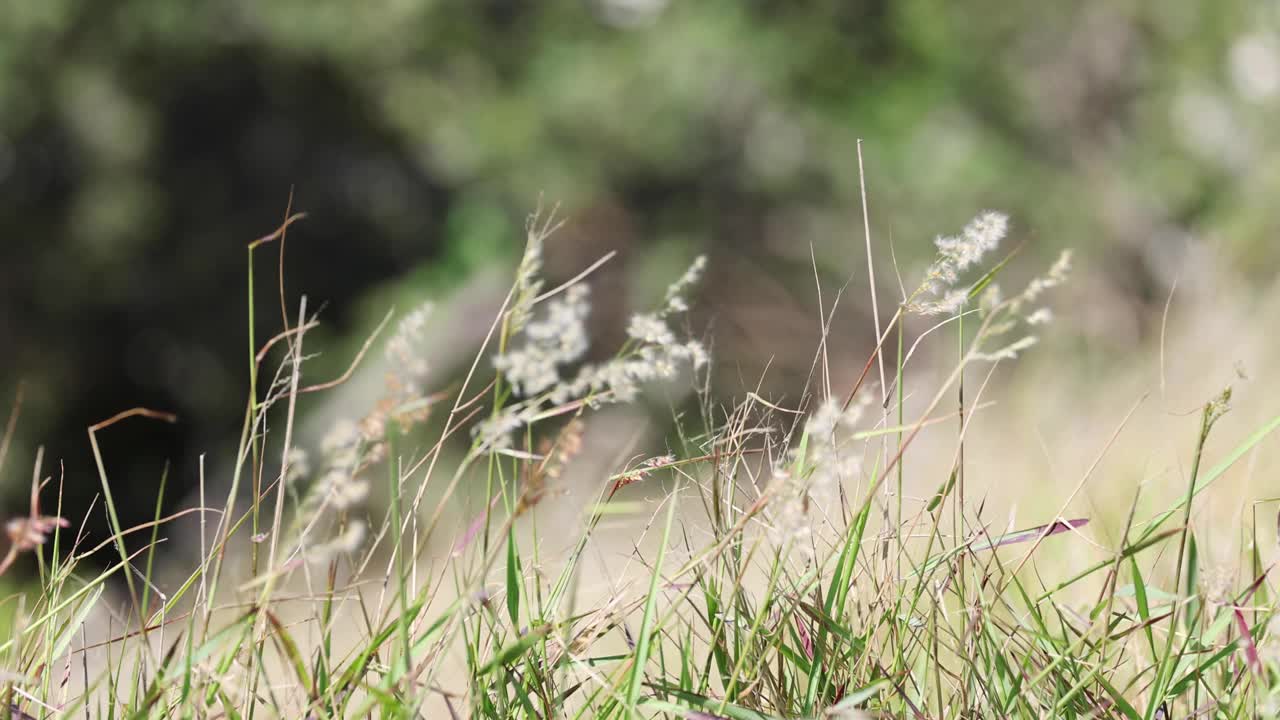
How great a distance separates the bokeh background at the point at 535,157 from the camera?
9797 millimetres

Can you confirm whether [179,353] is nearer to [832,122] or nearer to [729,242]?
[729,242]

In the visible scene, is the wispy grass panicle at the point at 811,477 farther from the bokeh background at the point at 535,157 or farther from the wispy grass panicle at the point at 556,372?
the bokeh background at the point at 535,157

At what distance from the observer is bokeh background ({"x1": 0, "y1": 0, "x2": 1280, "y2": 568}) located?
9797 millimetres

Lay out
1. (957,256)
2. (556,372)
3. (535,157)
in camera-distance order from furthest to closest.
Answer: (535,157), (957,256), (556,372)

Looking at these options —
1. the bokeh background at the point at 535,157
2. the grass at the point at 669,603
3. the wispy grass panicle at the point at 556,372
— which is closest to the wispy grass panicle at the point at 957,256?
the grass at the point at 669,603

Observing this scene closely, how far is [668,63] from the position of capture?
10336mm

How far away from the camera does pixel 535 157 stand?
35.9ft

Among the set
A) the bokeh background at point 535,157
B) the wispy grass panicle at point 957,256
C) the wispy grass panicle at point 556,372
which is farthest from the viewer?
the bokeh background at point 535,157

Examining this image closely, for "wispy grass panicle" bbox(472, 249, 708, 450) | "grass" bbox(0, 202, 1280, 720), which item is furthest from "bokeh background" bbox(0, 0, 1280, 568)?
"wispy grass panicle" bbox(472, 249, 708, 450)

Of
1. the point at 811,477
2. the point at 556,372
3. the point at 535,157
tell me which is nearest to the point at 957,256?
the point at 811,477

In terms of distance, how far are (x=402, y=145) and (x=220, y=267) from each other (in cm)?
237

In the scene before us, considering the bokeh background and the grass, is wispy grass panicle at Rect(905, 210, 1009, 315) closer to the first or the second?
the grass

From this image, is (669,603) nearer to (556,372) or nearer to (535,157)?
(556,372)

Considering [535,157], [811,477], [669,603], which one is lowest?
[669,603]
